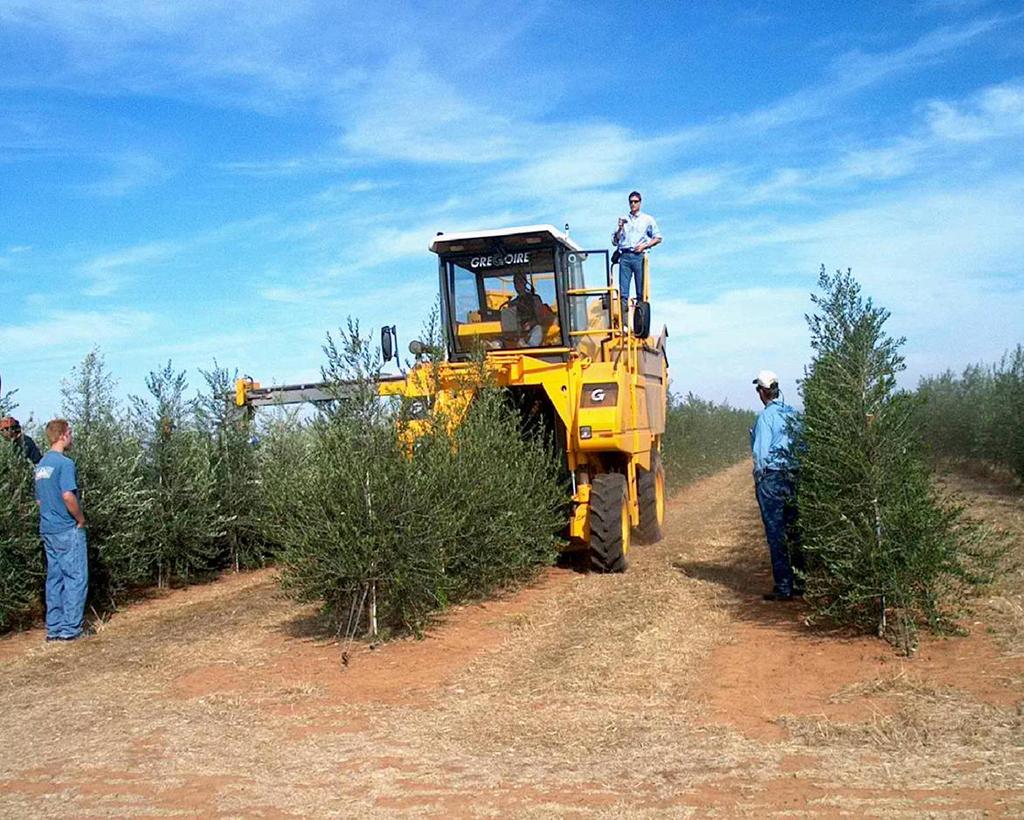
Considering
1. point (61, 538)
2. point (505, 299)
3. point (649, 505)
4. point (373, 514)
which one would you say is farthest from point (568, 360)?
point (61, 538)

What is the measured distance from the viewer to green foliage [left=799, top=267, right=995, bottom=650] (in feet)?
22.4

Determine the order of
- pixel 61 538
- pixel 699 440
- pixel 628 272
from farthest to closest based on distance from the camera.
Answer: pixel 699 440 < pixel 628 272 < pixel 61 538

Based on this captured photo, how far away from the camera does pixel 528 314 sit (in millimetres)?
11250

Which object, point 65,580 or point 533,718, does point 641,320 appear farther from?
point 65,580

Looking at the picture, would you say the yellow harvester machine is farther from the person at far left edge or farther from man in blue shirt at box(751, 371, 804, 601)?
the person at far left edge

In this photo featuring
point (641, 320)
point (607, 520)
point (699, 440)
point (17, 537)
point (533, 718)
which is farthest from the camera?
point (699, 440)

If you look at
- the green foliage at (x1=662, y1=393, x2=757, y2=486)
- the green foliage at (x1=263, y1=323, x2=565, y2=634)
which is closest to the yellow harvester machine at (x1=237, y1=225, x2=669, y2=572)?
the green foliage at (x1=263, y1=323, x2=565, y2=634)

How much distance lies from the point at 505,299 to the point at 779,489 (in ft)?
13.7

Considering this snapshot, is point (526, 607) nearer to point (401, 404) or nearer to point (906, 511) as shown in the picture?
point (401, 404)

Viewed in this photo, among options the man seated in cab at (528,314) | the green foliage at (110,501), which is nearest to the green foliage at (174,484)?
the green foliage at (110,501)

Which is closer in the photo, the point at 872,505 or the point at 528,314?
the point at 872,505

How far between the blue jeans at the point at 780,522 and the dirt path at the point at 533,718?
260 millimetres

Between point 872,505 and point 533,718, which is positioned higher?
point 872,505

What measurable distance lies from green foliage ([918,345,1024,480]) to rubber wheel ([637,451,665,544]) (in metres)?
5.10
